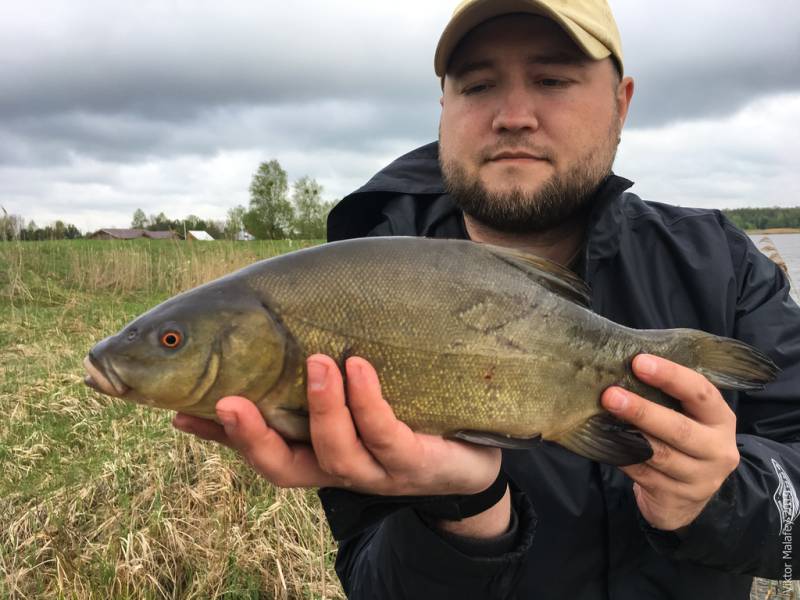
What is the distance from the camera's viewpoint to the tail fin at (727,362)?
1.79m

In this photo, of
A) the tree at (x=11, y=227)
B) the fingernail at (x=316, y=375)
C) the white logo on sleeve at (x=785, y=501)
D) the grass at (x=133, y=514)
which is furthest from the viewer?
the tree at (x=11, y=227)

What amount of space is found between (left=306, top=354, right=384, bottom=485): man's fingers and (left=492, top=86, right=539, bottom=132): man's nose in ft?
4.47

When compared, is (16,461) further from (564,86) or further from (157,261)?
(157,261)

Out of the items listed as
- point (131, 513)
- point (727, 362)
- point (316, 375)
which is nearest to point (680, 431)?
point (727, 362)

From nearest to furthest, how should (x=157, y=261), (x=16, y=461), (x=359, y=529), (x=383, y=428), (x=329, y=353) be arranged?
1. (x=383, y=428)
2. (x=329, y=353)
3. (x=359, y=529)
4. (x=16, y=461)
5. (x=157, y=261)

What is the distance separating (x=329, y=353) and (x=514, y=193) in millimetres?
1245

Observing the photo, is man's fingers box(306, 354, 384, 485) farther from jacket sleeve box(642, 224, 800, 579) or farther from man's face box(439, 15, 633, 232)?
man's face box(439, 15, 633, 232)

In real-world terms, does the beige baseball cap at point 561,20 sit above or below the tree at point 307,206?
below

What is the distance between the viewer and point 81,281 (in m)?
13.7

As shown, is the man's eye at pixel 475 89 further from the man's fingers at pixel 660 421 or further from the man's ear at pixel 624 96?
the man's fingers at pixel 660 421

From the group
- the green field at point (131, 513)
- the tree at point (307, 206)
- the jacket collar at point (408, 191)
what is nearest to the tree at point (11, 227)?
the green field at point (131, 513)

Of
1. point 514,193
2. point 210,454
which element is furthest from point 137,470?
point 514,193

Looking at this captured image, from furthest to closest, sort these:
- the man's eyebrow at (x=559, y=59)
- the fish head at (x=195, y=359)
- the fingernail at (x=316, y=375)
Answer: the man's eyebrow at (x=559, y=59) < the fish head at (x=195, y=359) < the fingernail at (x=316, y=375)

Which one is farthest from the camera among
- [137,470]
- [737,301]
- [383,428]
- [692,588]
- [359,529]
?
[137,470]
